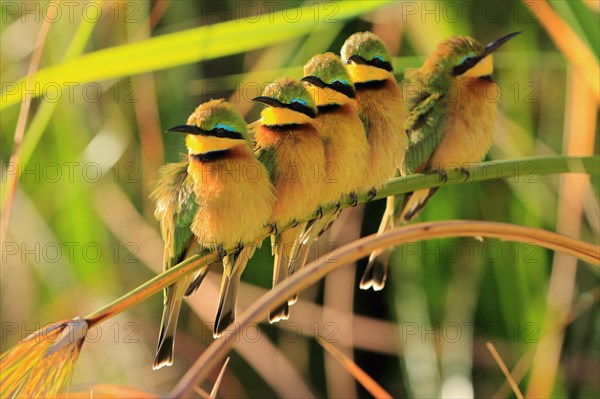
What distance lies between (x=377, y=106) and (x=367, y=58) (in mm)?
163

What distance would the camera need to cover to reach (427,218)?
310 cm

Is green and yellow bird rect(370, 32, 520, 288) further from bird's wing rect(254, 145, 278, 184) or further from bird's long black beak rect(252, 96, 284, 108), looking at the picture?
bird's long black beak rect(252, 96, 284, 108)

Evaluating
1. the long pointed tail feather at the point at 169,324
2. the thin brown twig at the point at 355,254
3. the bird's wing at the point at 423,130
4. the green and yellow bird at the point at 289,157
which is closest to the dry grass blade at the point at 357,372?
the green and yellow bird at the point at 289,157

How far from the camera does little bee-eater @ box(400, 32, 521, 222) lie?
9.29 feet

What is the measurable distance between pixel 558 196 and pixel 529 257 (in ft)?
0.86

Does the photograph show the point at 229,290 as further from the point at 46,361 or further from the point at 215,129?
the point at 46,361

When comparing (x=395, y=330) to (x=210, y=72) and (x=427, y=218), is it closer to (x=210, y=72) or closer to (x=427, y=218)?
(x=427, y=218)

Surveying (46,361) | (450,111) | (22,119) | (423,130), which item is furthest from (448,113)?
(46,361)

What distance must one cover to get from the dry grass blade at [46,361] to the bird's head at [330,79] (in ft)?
4.13

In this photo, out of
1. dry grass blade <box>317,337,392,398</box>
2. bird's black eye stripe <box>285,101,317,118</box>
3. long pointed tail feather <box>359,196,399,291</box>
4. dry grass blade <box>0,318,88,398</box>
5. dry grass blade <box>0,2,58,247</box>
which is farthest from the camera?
long pointed tail feather <box>359,196,399,291</box>

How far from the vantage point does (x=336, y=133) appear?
2.41m

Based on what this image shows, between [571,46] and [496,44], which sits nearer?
[571,46]

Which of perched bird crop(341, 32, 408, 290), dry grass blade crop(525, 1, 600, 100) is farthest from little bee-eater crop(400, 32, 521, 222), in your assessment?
dry grass blade crop(525, 1, 600, 100)

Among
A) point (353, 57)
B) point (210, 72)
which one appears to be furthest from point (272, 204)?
point (210, 72)
